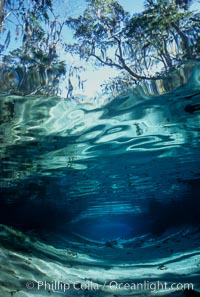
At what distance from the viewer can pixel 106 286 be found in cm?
569

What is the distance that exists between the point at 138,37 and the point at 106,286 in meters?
7.58

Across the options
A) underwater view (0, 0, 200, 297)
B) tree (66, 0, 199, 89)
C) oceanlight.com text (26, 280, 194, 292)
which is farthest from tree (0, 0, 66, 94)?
oceanlight.com text (26, 280, 194, 292)

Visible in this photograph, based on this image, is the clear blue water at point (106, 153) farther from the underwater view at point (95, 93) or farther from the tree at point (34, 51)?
the tree at point (34, 51)

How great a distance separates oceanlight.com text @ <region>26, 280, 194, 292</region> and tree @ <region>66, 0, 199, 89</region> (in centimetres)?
602

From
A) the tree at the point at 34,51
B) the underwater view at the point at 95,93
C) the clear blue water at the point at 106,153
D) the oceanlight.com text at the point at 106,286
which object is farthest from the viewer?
the clear blue water at the point at 106,153

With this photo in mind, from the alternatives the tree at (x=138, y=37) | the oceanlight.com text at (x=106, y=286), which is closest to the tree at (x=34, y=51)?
the tree at (x=138, y=37)

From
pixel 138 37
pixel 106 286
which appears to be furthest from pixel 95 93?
pixel 106 286

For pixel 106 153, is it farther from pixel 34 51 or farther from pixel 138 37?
pixel 34 51

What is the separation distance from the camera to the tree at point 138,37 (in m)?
5.97

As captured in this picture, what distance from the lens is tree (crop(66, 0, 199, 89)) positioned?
597cm

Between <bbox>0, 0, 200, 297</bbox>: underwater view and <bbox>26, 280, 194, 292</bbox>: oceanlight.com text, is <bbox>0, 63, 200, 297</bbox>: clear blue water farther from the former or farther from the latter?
<bbox>26, 280, 194, 292</bbox>: oceanlight.com text

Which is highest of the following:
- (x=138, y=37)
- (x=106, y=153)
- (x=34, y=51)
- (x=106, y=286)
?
(x=138, y=37)

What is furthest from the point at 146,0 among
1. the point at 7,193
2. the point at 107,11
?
the point at 7,193

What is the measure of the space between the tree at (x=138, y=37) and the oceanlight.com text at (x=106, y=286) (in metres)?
6.02
